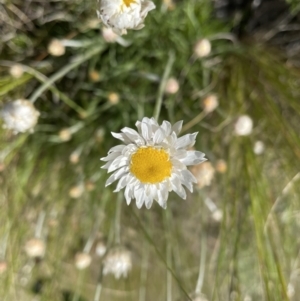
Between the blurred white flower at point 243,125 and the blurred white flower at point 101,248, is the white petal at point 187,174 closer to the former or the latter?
the blurred white flower at point 243,125

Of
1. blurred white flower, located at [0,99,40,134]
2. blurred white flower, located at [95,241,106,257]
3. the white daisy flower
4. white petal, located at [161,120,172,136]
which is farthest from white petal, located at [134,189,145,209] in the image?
blurred white flower, located at [95,241,106,257]

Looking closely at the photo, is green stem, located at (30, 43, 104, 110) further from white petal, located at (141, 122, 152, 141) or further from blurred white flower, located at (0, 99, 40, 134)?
white petal, located at (141, 122, 152, 141)

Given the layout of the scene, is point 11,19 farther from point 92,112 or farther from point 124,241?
point 124,241

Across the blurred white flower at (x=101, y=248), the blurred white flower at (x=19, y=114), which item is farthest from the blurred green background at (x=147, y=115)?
the blurred white flower at (x=19, y=114)

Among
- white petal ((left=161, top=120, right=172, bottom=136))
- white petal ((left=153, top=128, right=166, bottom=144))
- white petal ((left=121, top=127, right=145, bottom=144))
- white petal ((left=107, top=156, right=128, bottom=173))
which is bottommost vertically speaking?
white petal ((left=107, top=156, right=128, bottom=173))

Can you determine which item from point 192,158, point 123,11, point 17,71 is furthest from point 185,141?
point 17,71

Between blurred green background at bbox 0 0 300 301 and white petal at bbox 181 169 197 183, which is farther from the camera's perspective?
blurred green background at bbox 0 0 300 301

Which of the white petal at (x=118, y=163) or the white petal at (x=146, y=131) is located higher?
the white petal at (x=146, y=131)
